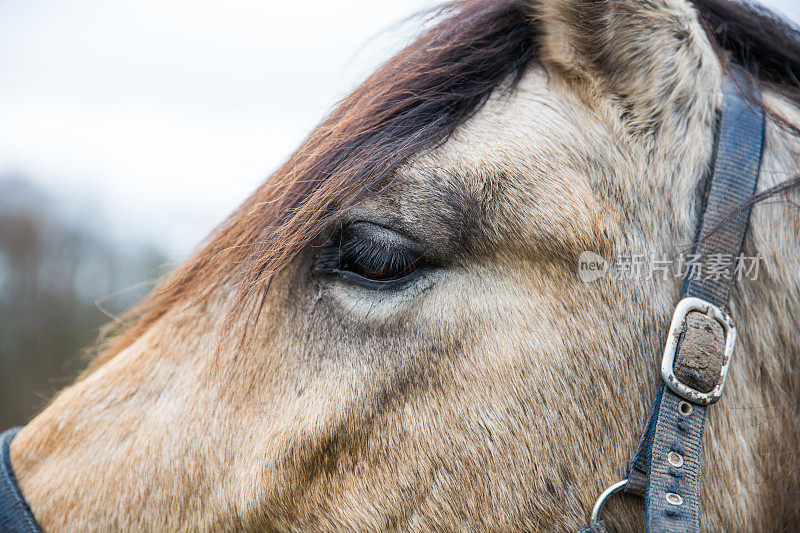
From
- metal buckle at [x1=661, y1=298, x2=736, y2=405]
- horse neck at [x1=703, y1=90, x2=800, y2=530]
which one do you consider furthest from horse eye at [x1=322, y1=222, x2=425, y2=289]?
horse neck at [x1=703, y1=90, x2=800, y2=530]

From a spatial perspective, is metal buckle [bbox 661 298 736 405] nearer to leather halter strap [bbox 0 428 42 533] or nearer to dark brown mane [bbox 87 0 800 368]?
dark brown mane [bbox 87 0 800 368]

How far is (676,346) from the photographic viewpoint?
99 cm

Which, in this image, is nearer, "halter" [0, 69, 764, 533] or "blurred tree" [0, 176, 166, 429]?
"halter" [0, 69, 764, 533]

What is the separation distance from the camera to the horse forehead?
1.06 metres

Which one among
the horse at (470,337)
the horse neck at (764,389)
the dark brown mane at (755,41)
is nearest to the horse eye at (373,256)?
the horse at (470,337)

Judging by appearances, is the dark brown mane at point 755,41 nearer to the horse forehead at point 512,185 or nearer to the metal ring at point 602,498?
the horse forehead at point 512,185

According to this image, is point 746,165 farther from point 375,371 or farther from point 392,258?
point 375,371

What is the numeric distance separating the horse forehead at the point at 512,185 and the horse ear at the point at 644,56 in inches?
4.1

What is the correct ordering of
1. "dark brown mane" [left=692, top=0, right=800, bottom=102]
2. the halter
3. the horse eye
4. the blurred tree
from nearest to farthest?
1. the halter
2. the horse eye
3. "dark brown mane" [left=692, top=0, right=800, bottom=102]
4. the blurred tree

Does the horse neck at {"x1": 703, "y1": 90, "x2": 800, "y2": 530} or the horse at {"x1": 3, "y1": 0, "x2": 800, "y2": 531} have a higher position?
the horse at {"x1": 3, "y1": 0, "x2": 800, "y2": 531}

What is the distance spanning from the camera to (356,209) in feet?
3.65

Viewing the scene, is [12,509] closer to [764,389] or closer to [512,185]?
[512,185]

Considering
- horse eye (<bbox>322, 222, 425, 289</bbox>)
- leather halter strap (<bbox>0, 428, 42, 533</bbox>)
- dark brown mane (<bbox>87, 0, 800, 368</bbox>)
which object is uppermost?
dark brown mane (<bbox>87, 0, 800, 368</bbox>)

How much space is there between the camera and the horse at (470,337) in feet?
3.38
